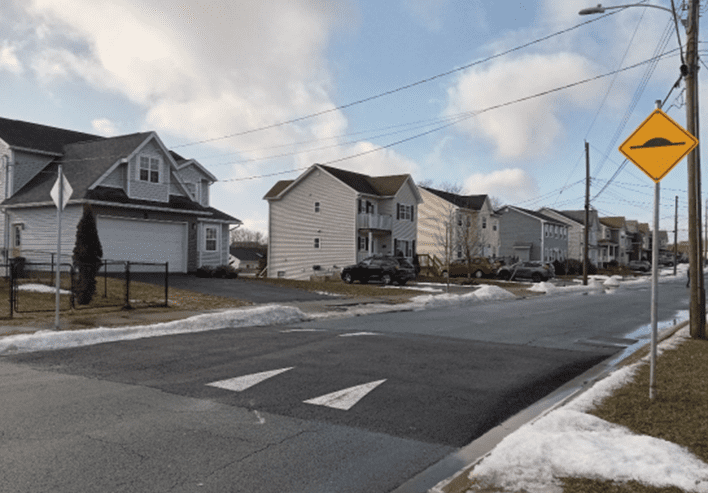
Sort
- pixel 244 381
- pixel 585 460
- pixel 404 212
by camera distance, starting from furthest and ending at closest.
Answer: pixel 404 212 → pixel 244 381 → pixel 585 460

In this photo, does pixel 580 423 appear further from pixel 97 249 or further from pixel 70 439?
pixel 97 249

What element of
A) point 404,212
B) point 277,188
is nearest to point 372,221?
point 404,212

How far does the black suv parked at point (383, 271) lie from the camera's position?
104ft

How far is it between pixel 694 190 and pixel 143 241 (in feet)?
75.1

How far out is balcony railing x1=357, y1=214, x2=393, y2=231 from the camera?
4309 centimetres

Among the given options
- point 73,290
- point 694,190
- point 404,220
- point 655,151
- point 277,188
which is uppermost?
point 277,188

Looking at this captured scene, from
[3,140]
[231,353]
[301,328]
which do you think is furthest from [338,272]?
[231,353]

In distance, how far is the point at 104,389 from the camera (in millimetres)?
7234

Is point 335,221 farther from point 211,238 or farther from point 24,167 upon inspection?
point 24,167

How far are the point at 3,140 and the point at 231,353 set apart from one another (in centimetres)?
2376

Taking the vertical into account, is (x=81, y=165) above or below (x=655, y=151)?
above

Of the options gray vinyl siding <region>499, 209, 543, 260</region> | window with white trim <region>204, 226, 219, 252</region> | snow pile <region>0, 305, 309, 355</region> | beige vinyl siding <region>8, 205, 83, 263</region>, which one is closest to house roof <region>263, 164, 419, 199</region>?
window with white trim <region>204, 226, 219, 252</region>

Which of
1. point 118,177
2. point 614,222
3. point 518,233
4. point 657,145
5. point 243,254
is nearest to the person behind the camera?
point 657,145

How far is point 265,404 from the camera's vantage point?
662cm
